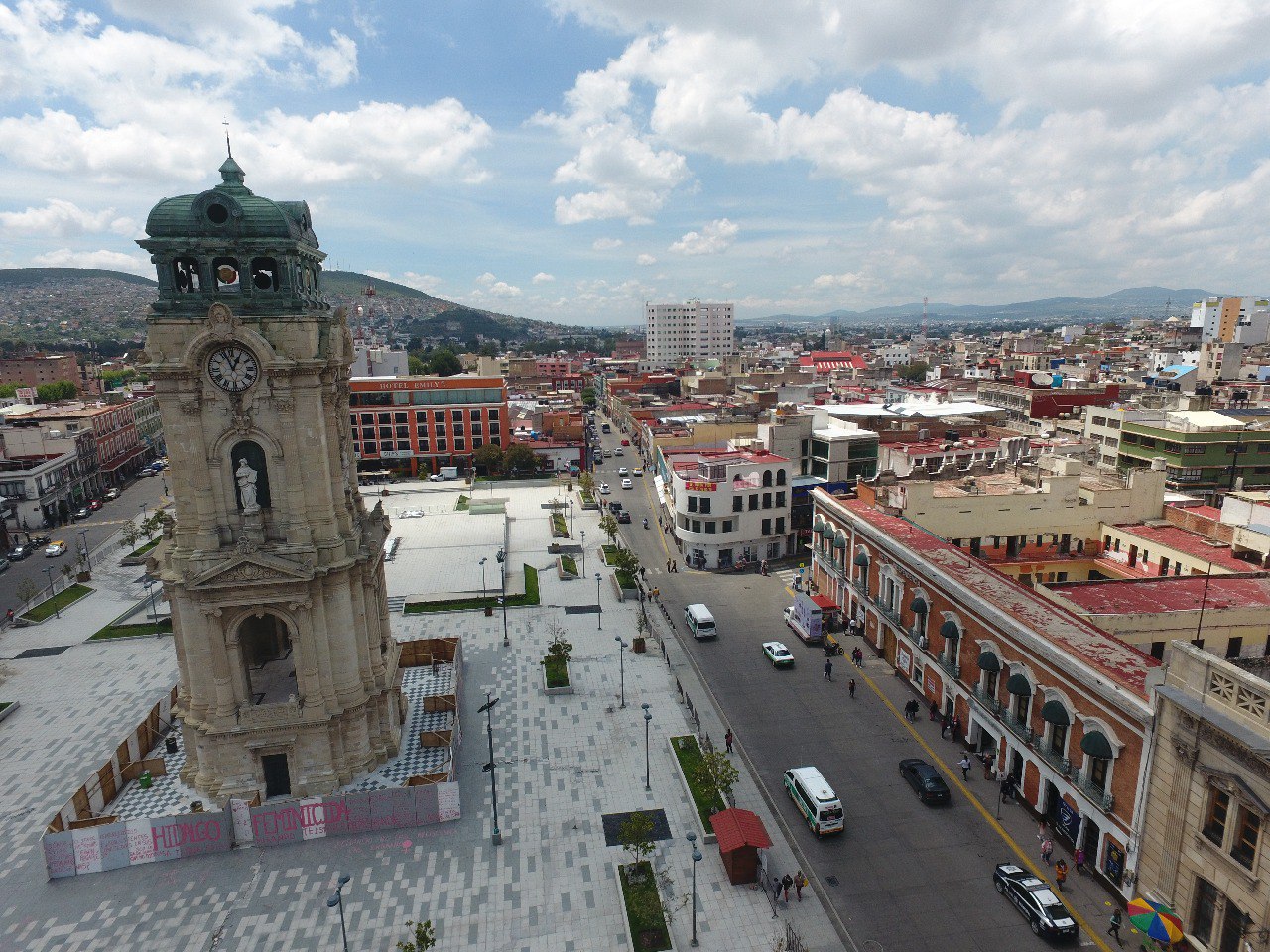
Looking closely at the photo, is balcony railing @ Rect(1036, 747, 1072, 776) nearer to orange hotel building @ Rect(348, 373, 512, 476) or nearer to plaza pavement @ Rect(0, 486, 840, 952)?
plaza pavement @ Rect(0, 486, 840, 952)

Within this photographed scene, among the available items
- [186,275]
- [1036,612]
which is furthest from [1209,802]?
[186,275]

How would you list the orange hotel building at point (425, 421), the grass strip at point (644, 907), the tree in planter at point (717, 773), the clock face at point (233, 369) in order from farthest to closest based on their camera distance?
the orange hotel building at point (425, 421) → the tree in planter at point (717, 773) → the clock face at point (233, 369) → the grass strip at point (644, 907)

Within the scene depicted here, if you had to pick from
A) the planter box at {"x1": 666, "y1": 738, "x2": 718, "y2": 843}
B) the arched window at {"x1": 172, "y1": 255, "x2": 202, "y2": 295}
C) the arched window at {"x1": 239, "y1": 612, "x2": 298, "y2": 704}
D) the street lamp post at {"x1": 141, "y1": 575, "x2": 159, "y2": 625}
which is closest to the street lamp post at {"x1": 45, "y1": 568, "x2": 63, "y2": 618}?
the street lamp post at {"x1": 141, "y1": 575, "x2": 159, "y2": 625}

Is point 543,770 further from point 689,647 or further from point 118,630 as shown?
point 118,630

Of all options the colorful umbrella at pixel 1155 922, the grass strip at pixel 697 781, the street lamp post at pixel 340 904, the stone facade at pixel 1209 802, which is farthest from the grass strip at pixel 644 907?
the stone facade at pixel 1209 802

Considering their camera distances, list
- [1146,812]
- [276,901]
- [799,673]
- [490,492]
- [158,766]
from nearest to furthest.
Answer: [1146,812]
[276,901]
[158,766]
[799,673]
[490,492]

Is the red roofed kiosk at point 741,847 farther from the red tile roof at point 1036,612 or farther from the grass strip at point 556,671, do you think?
the grass strip at point 556,671

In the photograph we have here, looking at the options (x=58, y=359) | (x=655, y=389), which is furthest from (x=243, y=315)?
(x=58, y=359)
